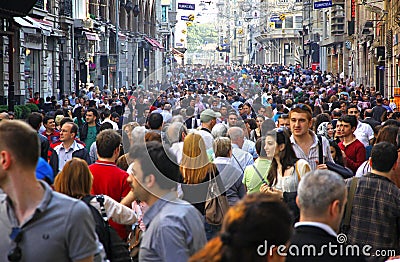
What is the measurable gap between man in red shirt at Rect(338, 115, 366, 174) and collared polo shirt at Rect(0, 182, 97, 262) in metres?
7.03

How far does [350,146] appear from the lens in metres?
11.6

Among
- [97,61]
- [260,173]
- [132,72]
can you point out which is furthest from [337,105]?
[132,72]

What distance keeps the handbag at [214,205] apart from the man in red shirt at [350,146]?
339cm

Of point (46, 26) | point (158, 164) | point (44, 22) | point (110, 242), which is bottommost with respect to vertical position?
point (110, 242)

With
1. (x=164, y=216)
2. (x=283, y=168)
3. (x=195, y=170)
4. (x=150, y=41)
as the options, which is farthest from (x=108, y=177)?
(x=150, y=41)

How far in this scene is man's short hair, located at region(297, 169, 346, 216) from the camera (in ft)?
16.2

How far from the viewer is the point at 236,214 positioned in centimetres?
378

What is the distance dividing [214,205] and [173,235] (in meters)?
3.01

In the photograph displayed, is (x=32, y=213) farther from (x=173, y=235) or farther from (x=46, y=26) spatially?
(x=46, y=26)

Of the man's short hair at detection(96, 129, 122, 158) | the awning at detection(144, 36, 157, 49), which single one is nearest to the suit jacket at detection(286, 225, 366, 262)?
the man's short hair at detection(96, 129, 122, 158)

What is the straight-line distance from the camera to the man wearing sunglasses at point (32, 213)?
4.52 m

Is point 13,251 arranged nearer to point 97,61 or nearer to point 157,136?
point 157,136

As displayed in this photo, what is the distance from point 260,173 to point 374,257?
6.40 feet

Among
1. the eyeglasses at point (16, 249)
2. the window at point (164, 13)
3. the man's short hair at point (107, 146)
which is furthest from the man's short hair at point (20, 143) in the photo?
the window at point (164, 13)
